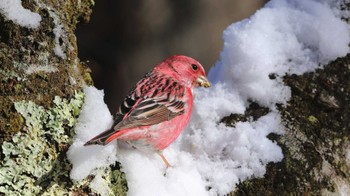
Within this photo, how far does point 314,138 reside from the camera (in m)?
2.64

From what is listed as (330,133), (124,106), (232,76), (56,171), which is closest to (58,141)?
(56,171)

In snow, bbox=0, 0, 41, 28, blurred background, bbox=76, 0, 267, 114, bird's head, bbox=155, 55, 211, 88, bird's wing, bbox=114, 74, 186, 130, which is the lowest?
blurred background, bbox=76, 0, 267, 114

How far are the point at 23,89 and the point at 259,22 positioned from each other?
4.84 feet

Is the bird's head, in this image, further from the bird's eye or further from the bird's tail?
the bird's tail

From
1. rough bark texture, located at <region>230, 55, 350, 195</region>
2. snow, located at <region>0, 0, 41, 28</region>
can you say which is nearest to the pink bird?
rough bark texture, located at <region>230, 55, 350, 195</region>

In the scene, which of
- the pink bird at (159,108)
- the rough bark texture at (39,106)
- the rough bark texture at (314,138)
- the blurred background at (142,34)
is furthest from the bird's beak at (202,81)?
the blurred background at (142,34)

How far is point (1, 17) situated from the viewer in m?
2.10

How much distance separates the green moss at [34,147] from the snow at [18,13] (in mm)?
306

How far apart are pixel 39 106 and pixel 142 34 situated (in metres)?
4.24

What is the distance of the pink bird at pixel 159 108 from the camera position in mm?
2625

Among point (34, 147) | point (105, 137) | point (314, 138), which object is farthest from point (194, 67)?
point (34, 147)

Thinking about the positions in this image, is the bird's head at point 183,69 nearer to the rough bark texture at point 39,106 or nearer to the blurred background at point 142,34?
the rough bark texture at point 39,106

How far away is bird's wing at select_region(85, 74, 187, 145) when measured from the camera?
108 inches

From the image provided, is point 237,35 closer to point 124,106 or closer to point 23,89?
point 124,106
